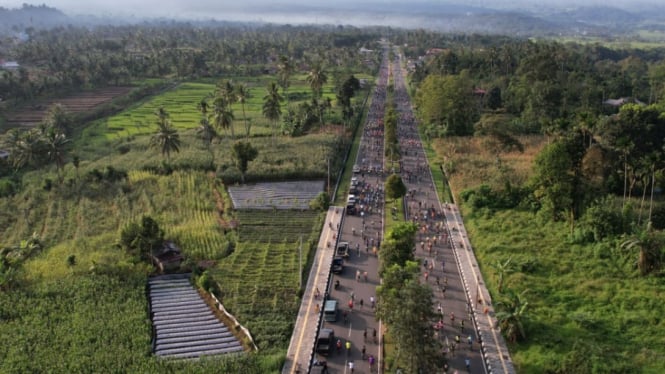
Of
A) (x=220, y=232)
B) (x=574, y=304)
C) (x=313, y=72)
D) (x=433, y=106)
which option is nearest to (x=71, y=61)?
(x=313, y=72)

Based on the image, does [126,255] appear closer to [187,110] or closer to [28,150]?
[28,150]

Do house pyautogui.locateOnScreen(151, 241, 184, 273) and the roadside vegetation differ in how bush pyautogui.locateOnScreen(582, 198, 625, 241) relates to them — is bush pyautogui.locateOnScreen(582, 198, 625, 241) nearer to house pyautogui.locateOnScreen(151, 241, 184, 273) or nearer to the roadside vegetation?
the roadside vegetation

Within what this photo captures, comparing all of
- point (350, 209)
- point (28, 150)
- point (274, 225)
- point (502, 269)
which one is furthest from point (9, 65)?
point (502, 269)

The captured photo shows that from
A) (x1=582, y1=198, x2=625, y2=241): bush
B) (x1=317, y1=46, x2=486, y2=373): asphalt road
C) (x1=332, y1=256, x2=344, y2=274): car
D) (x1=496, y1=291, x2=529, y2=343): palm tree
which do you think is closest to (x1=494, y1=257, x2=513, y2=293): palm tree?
(x1=317, y1=46, x2=486, y2=373): asphalt road

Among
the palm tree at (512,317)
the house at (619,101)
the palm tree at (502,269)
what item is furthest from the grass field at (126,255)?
the house at (619,101)

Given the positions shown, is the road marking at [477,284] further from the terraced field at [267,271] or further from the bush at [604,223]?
the terraced field at [267,271]

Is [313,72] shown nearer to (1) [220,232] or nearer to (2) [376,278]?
(1) [220,232]
